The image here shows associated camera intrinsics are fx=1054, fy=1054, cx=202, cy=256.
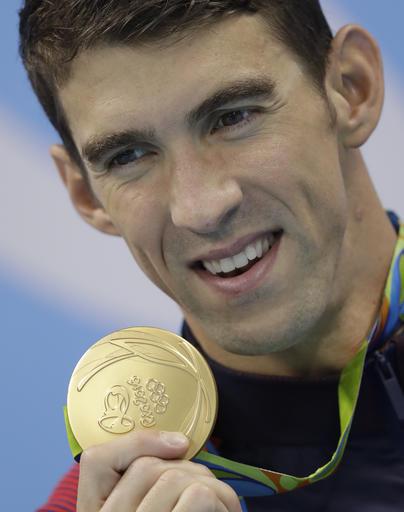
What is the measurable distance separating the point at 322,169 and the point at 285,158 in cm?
8

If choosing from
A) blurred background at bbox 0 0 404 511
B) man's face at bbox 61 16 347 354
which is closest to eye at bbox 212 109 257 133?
man's face at bbox 61 16 347 354

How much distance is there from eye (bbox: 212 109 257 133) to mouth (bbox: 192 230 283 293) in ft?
0.63

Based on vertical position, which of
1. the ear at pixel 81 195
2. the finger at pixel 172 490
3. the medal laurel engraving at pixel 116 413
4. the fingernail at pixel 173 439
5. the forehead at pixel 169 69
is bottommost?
the finger at pixel 172 490

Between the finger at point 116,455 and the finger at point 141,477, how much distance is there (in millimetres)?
17

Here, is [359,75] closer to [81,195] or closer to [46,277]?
[81,195]

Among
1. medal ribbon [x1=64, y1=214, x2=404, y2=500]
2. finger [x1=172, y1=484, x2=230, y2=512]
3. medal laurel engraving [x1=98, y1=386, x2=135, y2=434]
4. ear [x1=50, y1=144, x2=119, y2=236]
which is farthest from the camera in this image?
ear [x1=50, y1=144, x2=119, y2=236]

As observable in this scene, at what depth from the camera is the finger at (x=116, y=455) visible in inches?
59.1

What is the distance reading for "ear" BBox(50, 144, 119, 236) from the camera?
2.10 metres

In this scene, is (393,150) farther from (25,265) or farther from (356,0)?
(25,265)

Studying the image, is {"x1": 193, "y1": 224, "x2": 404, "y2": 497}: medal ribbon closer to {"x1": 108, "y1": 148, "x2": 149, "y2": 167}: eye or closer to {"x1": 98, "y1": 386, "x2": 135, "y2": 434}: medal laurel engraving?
{"x1": 98, "y1": 386, "x2": 135, "y2": 434}: medal laurel engraving

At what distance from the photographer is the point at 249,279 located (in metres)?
1.76

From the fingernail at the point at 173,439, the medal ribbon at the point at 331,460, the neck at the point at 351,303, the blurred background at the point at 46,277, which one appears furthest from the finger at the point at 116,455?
the blurred background at the point at 46,277

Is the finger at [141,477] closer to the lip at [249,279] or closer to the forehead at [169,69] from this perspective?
the lip at [249,279]

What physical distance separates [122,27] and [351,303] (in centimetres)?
66
